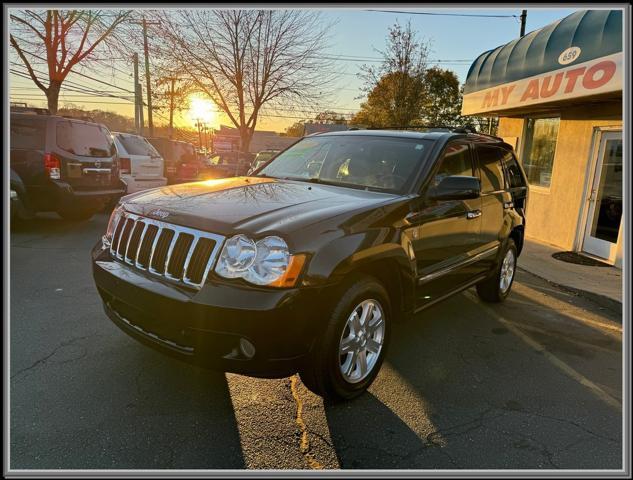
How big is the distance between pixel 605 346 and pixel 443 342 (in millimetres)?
1681

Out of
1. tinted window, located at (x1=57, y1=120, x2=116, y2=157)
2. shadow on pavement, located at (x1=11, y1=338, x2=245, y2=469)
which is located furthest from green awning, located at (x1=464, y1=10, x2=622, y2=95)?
tinted window, located at (x1=57, y1=120, x2=116, y2=157)

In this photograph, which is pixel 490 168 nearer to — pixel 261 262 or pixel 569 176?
pixel 261 262

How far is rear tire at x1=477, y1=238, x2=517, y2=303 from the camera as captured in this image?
16.4 ft

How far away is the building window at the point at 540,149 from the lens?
9.34 meters

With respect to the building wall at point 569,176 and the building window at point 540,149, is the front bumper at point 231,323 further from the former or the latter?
the building window at point 540,149

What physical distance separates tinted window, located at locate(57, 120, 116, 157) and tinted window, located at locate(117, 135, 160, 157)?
7.05ft

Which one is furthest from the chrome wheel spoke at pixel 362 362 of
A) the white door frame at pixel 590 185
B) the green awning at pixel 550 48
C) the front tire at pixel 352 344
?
the white door frame at pixel 590 185

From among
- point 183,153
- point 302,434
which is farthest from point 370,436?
point 183,153

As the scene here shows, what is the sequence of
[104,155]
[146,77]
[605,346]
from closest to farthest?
[605,346] < [104,155] < [146,77]

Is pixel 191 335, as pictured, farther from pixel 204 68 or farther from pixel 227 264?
pixel 204 68

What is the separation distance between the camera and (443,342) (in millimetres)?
4027

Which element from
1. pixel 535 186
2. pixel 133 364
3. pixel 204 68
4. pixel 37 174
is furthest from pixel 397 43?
pixel 133 364

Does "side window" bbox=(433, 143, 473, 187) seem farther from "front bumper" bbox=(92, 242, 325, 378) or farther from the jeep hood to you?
"front bumper" bbox=(92, 242, 325, 378)

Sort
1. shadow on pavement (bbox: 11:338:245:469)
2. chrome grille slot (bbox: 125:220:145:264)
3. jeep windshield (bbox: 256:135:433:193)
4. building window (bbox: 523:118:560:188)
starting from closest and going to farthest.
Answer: shadow on pavement (bbox: 11:338:245:469) < chrome grille slot (bbox: 125:220:145:264) < jeep windshield (bbox: 256:135:433:193) < building window (bbox: 523:118:560:188)
